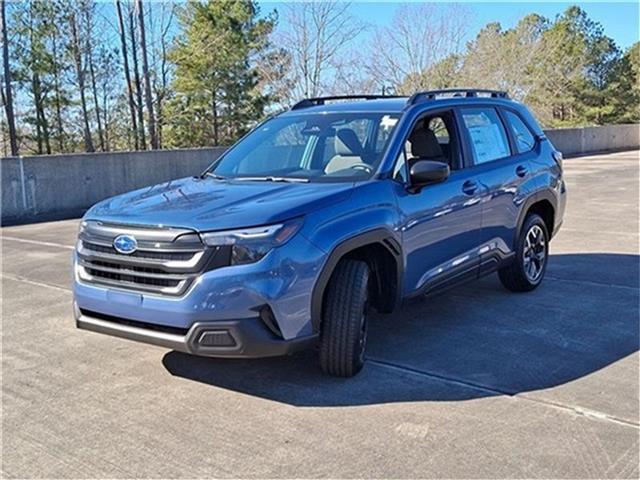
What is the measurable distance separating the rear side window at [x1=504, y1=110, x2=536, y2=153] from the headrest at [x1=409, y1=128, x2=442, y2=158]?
1325 millimetres

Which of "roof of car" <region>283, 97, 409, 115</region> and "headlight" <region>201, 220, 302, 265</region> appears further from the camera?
"roof of car" <region>283, 97, 409, 115</region>

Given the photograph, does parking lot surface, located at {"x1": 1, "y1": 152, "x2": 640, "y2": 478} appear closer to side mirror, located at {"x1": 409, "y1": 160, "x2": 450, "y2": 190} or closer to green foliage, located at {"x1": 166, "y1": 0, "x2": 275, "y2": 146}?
side mirror, located at {"x1": 409, "y1": 160, "x2": 450, "y2": 190}

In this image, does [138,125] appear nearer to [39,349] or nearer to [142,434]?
[39,349]

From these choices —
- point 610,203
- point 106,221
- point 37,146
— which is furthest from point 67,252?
point 37,146

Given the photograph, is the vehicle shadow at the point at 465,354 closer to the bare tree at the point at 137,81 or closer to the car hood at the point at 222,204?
the car hood at the point at 222,204

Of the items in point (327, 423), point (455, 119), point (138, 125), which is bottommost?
point (327, 423)

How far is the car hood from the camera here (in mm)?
3418

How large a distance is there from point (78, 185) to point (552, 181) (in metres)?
10.9

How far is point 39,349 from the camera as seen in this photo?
470 cm

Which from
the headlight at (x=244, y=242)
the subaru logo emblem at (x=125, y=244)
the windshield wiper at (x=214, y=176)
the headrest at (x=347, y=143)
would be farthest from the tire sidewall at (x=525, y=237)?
the subaru logo emblem at (x=125, y=244)

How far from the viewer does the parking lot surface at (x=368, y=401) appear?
9.90 ft

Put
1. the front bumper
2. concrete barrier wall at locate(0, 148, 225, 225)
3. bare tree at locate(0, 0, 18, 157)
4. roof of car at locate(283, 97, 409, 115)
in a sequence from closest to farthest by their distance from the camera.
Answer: the front bumper → roof of car at locate(283, 97, 409, 115) → concrete barrier wall at locate(0, 148, 225, 225) → bare tree at locate(0, 0, 18, 157)

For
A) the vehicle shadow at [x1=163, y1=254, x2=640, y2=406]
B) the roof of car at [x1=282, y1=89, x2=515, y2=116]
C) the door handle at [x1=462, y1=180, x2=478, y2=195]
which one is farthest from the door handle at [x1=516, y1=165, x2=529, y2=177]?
the vehicle shadow at [x1=163, y1=254, x2=640, y2=406]

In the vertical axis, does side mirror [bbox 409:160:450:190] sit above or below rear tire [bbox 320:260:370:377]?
above
